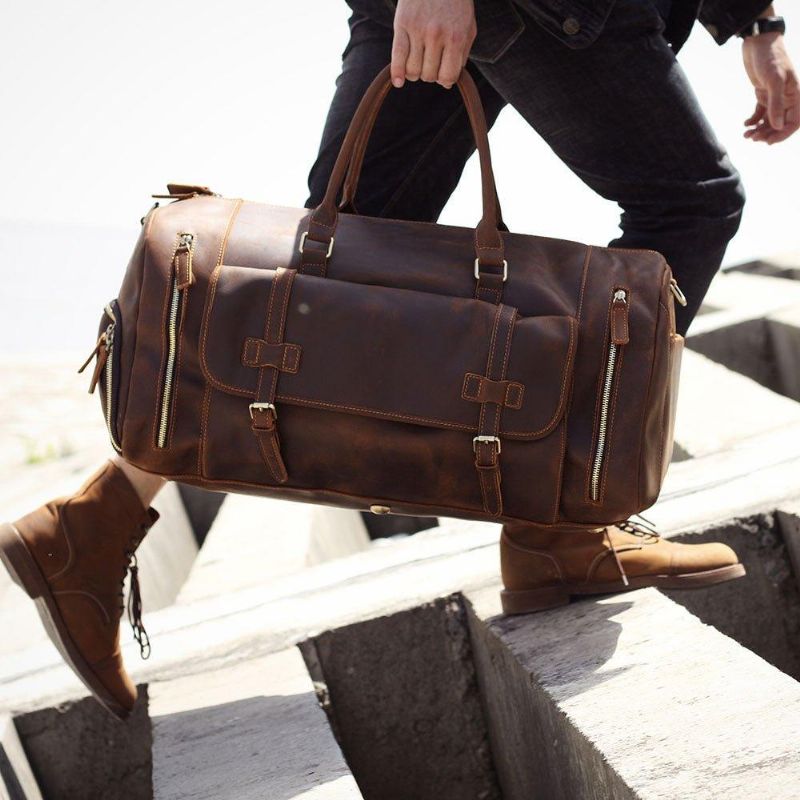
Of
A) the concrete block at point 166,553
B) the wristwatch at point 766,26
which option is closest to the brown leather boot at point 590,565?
the wristwatch at point 766,26

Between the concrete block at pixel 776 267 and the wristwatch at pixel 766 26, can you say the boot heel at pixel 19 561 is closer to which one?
the wristwatch at pixel 766 26

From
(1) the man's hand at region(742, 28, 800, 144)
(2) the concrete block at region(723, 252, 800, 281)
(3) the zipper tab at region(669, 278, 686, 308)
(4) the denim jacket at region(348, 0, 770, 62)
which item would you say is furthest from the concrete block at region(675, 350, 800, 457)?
(2) the concrete block at region(723, 252, 800, 281)

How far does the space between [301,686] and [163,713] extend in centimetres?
27

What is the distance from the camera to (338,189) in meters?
1.76

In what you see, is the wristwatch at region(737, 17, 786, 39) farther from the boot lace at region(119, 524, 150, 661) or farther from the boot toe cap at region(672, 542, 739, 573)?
the boot lace at region(119, 524, 150, 661)

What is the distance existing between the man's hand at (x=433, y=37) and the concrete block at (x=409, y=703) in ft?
3.57

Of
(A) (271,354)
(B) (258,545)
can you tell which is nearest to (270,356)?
(A) (271,354)

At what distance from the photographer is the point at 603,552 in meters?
2.01

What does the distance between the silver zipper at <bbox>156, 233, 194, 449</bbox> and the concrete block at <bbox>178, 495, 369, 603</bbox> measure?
2.78ft

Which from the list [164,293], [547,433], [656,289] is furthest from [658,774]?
[164,293]

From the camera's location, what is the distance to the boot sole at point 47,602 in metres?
1.96

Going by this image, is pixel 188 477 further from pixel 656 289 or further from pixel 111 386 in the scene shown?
pixel 656 289

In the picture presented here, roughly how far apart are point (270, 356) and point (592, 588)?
31.1 inches

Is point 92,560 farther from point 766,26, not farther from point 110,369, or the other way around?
point 766,26
